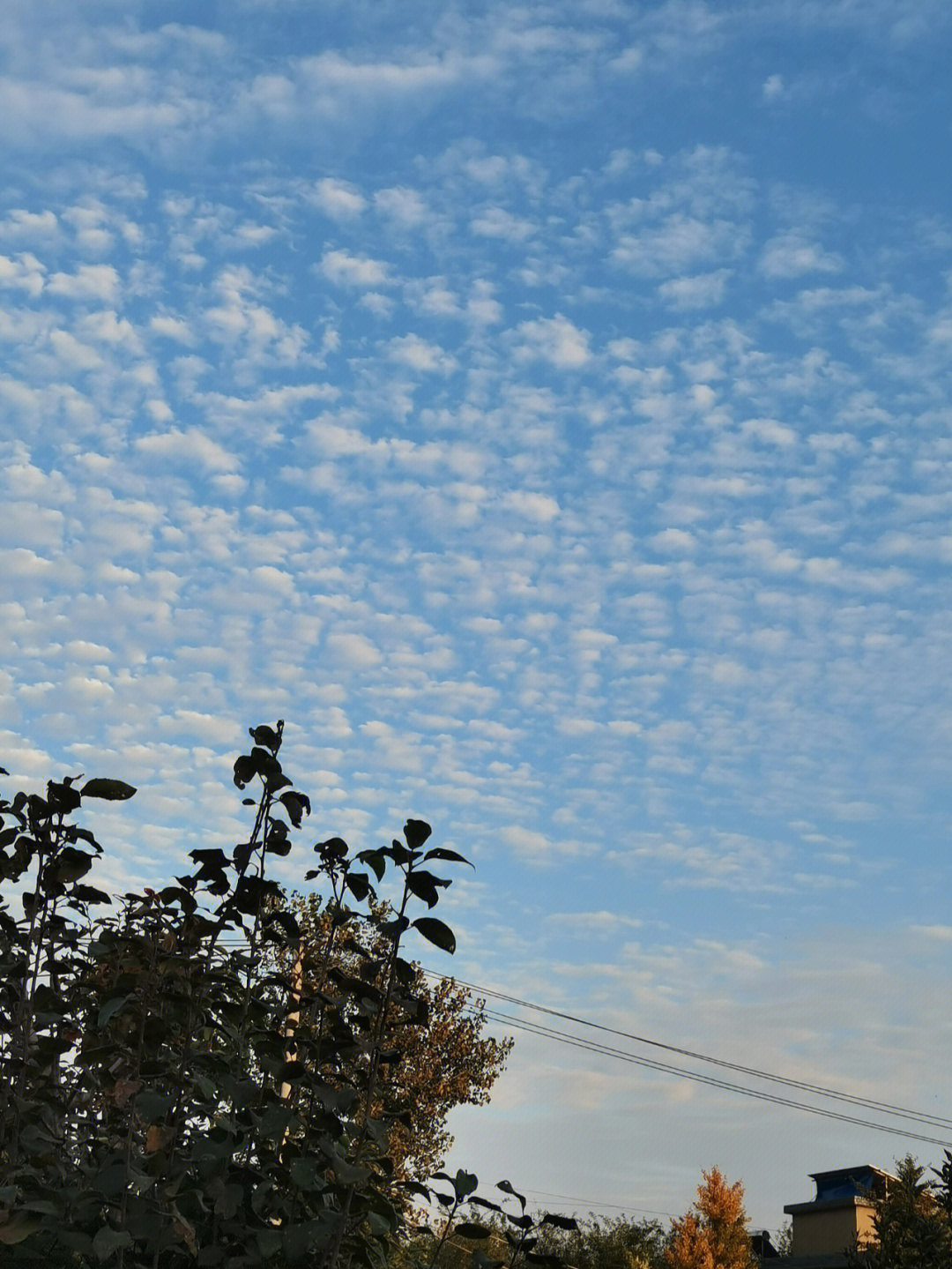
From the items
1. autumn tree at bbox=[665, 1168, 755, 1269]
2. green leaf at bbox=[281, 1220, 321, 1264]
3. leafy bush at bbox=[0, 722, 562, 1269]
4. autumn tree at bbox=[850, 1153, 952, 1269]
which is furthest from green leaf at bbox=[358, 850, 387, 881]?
autumn tree at bbox=[665, 1168, 755, 1269]

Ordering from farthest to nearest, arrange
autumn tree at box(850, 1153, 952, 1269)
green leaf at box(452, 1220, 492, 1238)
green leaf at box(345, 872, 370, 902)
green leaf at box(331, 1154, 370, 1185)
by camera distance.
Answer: autumn tree at box(850, 1153, 952, 1269) < green leaf at box(345, 872, 370, 902) < green leaf at box(452, 1220, 492, 1238) < green leaf at box(331, 1154, 370, 1185)

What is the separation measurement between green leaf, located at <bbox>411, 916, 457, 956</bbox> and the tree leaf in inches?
42.9

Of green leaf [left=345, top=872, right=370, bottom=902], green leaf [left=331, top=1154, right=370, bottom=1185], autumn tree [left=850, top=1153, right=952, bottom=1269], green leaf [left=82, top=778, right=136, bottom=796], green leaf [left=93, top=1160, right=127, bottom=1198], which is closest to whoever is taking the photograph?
green leaf [left=331, top=1154, right=370, bottom=1185]

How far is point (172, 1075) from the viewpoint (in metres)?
3.77

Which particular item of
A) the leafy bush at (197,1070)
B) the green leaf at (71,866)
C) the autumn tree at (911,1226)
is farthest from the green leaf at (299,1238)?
the autumn tree at (911,1226)

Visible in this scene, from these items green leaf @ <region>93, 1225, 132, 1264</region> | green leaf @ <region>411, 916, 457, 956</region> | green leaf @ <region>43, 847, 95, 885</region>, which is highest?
green leaf @ <region>43, 847, 95, 885</region>

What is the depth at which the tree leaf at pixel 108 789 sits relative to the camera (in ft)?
13.9

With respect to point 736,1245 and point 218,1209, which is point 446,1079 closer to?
point 736,1245

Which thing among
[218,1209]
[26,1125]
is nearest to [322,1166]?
[218,1209]

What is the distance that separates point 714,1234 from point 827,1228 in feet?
17.9

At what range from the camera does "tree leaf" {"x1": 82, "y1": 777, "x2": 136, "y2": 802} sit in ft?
13.9

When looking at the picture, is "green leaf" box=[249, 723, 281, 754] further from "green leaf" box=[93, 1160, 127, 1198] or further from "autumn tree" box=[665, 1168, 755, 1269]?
"autumn tree" box=[665, 1168, 755, 1269]

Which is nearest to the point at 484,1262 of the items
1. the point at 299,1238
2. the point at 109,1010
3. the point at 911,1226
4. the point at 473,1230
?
the point at 473,1230

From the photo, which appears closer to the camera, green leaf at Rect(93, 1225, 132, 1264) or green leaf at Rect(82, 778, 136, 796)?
green leaf at Rect(93, 1225, 132, 1264)
